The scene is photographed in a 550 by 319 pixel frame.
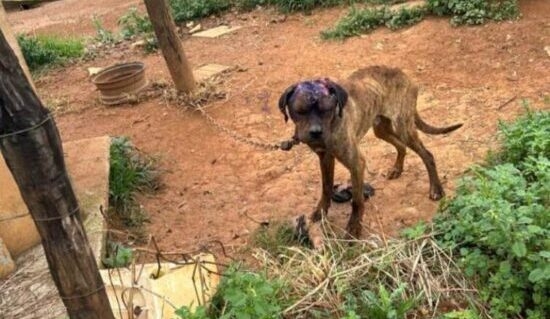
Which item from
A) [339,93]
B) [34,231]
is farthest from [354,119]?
[34,231]

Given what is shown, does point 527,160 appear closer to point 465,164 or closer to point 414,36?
point 465,164

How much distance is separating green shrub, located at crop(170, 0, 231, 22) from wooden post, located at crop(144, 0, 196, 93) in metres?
4.50

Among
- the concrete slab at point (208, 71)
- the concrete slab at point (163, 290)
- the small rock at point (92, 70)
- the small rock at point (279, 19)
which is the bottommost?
the small rock at point (92, 70)

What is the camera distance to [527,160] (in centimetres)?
396

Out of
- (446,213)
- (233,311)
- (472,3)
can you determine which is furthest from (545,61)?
(233,311)

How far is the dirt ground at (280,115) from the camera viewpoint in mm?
4969

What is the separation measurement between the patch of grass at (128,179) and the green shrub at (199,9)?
6134mm

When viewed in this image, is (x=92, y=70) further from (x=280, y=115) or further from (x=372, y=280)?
(x=372, y=280)

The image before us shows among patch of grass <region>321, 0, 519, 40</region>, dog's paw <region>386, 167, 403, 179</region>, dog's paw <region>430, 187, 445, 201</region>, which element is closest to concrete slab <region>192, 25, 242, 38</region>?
patch of grass <region>321, 0, 519, 40</region>

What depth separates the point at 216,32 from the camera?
10.9 m

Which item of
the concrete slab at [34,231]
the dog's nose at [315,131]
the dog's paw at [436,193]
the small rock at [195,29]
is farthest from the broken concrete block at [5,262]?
the small rock at [195,29]

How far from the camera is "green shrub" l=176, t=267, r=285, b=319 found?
2865 mm

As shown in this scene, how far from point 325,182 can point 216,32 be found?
7.20 meters

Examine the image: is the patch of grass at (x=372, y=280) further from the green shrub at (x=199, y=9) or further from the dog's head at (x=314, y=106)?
the green shrub at (x=199, y=9)
